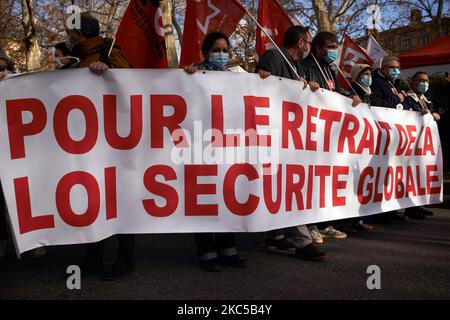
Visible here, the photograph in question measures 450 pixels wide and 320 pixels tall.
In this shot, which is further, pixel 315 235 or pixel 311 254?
pixel 315 235

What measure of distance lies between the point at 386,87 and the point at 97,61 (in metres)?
3.40

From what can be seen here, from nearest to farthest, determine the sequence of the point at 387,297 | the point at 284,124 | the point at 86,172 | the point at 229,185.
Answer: the point at 387,297 < the point at 86,172 < the point at 229,185 < the point at 284,124

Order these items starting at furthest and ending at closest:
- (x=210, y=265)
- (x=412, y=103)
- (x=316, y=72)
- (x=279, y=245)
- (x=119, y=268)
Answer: (x=412, y=103) < (x=316, y=72) < (x=279, y=245) < (x=210, y=265) < (x=119, y=268)

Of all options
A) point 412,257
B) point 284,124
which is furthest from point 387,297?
point 284,124

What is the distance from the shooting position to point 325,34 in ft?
14.4

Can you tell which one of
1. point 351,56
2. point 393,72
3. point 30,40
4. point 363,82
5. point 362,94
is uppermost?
point 30,40

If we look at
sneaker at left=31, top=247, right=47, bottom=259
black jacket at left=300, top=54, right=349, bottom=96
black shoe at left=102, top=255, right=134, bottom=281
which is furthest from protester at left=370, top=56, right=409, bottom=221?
sneaker at left=31, top=247, right=47, bottom=259

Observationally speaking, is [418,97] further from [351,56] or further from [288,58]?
[288,58]

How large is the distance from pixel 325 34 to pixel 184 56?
1307 mm

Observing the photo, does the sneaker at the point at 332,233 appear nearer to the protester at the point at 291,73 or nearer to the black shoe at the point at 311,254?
the protester at the point at 291,73

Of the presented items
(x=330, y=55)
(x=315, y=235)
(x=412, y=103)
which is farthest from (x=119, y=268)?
(x=412, y=103)

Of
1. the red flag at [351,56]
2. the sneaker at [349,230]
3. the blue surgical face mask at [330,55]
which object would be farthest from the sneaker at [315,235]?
the red flag at [351,56]

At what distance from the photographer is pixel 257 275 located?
3295 millimetres

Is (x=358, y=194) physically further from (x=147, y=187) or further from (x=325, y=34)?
(x=147, y=187)
